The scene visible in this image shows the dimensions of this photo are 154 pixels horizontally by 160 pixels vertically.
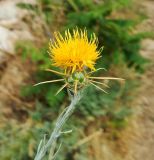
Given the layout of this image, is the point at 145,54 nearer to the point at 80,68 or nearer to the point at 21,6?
the point at 21,6

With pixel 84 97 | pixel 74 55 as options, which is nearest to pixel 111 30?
pixel 84 97

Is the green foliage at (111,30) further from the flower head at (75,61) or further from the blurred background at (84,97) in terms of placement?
the flower head at (75,61)

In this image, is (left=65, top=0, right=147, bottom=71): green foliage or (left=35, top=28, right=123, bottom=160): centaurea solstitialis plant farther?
(left=65, top=0, right=147, bottom=71): green foliage

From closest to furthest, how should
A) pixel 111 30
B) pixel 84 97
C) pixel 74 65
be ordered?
pixel 74 65, pixel 84 97, pixel 111 30

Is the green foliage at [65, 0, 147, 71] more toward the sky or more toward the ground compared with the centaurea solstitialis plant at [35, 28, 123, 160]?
more toward the ground

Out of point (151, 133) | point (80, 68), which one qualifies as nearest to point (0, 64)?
point (151, 133)

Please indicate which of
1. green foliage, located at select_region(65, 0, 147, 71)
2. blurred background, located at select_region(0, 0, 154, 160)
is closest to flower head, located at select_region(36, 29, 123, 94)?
blurred background, located at select_region(0, 0, 154, 160)

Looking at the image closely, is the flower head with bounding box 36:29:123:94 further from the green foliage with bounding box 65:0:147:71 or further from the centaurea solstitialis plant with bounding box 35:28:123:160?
the green foliage with bounding box 65:0:147:71

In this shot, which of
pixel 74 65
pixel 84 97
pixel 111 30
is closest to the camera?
pixel 74 65

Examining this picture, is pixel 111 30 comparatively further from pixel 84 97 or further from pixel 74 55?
pixel 74 55
